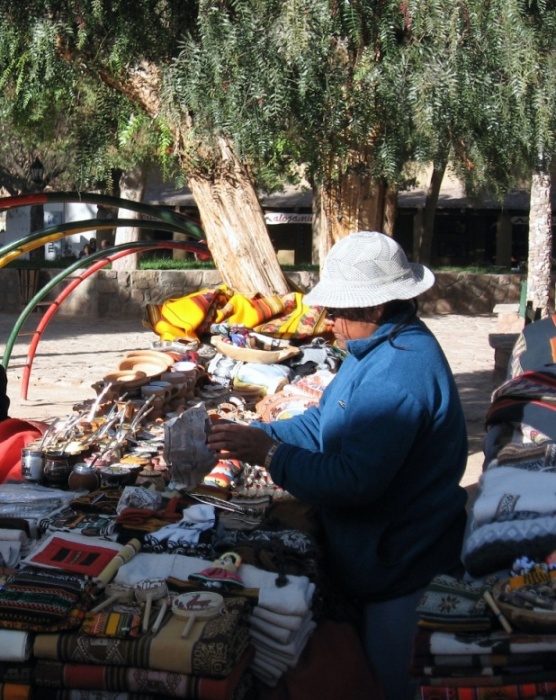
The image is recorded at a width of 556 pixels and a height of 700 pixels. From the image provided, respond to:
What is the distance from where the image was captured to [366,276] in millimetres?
2420

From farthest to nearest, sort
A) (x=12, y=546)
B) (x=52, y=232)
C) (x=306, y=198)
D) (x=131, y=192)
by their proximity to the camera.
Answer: (x=306, y=198) < (x=131, y=192) < (x=52, y=232) < (x=12, y=546)

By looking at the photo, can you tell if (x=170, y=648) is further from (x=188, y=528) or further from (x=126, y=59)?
(x=126, y=59)

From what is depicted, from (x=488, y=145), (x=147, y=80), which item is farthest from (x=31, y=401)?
(x=488, y=145)

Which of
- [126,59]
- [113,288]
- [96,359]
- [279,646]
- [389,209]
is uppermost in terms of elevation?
[126,59]

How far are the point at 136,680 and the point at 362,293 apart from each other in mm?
1103

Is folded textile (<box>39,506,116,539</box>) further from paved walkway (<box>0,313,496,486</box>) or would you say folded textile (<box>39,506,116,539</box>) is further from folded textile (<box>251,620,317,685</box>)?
paved walkway (<box>0,313,496,486</box>)

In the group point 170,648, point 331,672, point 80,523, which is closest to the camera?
point 170,648

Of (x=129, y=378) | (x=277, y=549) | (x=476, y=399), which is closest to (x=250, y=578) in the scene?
(x=277, y=549)

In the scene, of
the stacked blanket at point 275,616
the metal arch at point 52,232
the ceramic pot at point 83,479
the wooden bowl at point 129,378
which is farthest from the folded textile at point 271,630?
the metal arch at point 52,232

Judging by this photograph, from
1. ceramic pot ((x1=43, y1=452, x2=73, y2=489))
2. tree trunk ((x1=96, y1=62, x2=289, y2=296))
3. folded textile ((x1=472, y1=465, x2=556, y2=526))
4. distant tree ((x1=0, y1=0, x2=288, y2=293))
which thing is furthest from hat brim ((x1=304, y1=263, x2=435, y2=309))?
tree trunk ((x1=96, y1=62, x2=289, y2=296))

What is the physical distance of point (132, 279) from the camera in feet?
58.8

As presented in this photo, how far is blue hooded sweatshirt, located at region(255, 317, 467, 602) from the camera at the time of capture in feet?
7.42

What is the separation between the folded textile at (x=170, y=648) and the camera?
6.64ft

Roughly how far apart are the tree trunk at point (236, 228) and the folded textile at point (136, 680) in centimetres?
418
